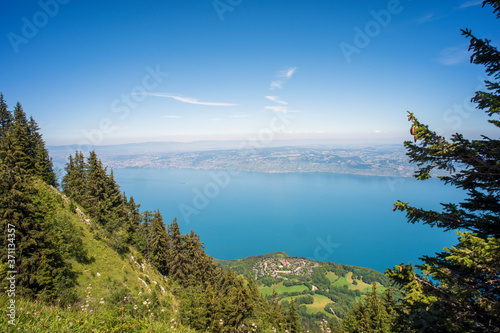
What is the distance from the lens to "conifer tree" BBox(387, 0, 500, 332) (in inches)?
149

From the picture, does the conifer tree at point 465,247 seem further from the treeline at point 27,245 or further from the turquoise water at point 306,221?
the turquoise water at point 306,221

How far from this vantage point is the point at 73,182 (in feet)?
77.6

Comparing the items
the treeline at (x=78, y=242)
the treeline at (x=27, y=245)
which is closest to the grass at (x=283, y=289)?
the treeline at (x=78, y=242)

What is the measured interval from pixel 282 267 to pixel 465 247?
239ft

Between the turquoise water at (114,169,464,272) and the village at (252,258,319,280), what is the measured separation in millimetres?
8796

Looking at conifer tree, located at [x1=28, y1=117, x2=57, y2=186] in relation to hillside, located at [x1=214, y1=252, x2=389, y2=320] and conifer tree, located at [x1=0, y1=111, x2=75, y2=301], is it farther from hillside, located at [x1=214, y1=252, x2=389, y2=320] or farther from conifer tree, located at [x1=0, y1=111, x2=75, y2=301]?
hillside, located at [x1=214, y1=252, x2=389, y2=320]

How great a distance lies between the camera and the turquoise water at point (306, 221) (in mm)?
80875

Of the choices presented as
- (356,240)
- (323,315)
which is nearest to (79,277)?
(323,315)

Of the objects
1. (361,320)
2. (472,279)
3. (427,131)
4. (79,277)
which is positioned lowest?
(361,320)

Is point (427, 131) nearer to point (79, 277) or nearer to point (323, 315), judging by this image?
point (79, 277)

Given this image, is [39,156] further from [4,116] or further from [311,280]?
[311,280]

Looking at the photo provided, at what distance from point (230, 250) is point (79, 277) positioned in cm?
7634

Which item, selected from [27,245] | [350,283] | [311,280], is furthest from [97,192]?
[350,283]

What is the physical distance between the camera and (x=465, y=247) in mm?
4078
